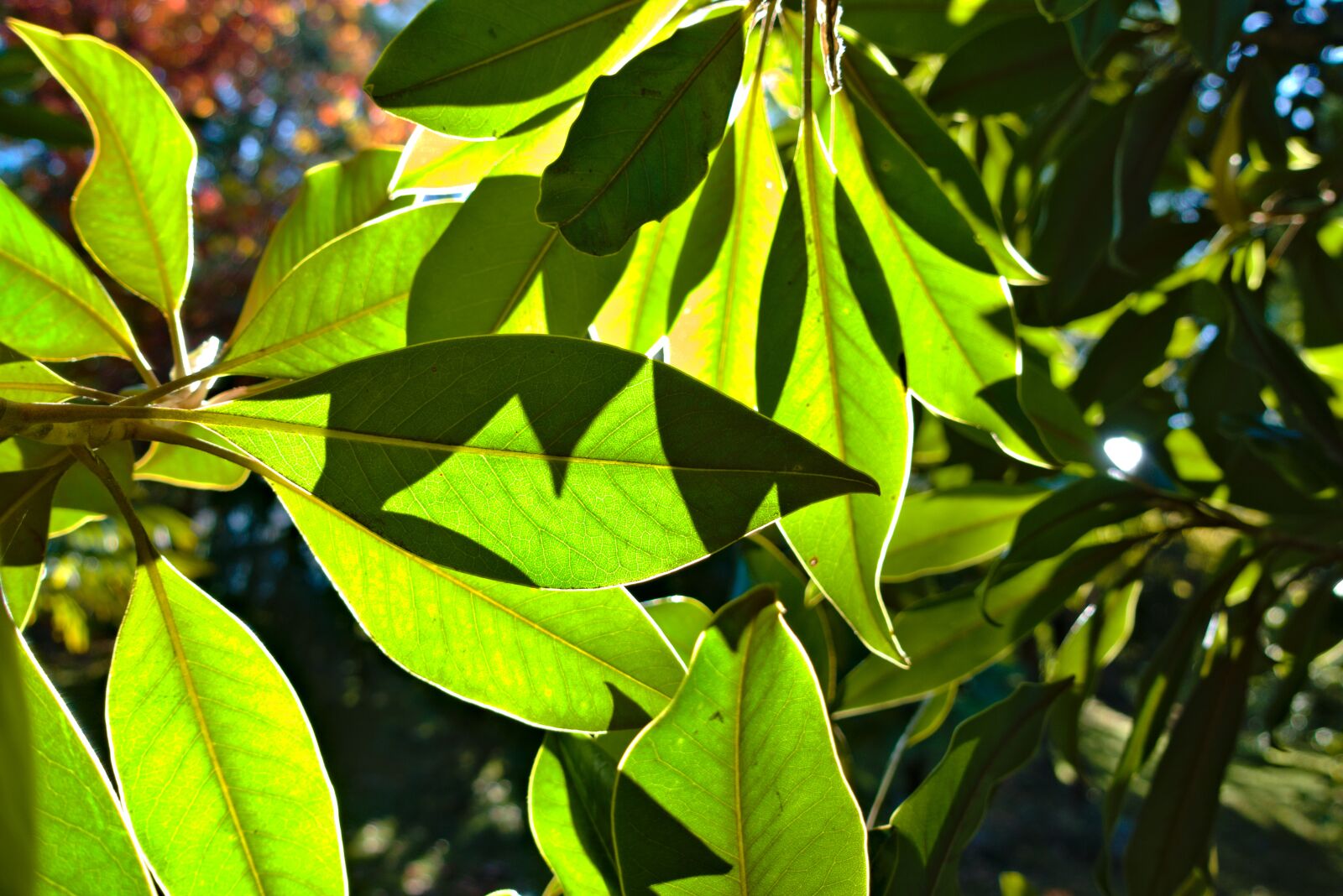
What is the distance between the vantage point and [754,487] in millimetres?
375

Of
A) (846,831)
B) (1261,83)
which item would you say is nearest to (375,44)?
(1261,83)

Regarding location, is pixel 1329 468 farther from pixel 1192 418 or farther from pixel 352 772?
pixel 352 772

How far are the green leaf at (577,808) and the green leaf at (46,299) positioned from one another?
0.35m

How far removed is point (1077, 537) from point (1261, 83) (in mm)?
585

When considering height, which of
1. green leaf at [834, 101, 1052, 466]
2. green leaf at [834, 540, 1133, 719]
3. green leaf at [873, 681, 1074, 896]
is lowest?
green leaf at [873, 681, 1074, 896]

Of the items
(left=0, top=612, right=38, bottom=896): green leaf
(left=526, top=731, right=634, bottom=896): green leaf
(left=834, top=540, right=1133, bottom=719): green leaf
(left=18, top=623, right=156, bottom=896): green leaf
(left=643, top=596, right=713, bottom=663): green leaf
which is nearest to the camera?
(left=0, top=612, right=38, bottom=896): green leaf

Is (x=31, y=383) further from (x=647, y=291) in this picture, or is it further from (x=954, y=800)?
(x=954, y=800)

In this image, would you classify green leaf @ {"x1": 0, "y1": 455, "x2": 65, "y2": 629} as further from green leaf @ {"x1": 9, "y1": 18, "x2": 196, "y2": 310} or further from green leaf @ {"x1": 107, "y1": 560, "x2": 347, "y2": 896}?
green leaf @ {"x1": 9, "y1": 18, "x2": 196, "y2": 310}

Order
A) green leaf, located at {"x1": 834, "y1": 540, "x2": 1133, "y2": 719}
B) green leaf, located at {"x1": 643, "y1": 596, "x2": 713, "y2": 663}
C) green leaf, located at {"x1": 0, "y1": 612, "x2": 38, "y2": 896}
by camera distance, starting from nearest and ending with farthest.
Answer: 1. green leaf, located at {"x1": 0, "y1": 612, "x2": 38, "y2": 896}
2. green leaf, located at {"x1": 643, "y1": 596, "x2": 713, "y2": 663}
3. green leaf, located at {"x1": 834, "y1": 540, "x2": 1133, "y2": 719}

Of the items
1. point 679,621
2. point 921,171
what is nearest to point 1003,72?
point 921,171

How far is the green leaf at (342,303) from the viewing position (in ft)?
1.73

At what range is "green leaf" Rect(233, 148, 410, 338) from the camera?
26.0 inches

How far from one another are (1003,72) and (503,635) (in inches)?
25.5

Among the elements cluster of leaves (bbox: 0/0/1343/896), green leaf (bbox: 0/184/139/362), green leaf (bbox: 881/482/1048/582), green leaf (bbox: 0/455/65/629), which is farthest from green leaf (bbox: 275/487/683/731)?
green leaf (bbox: 881/482/1048/582)
